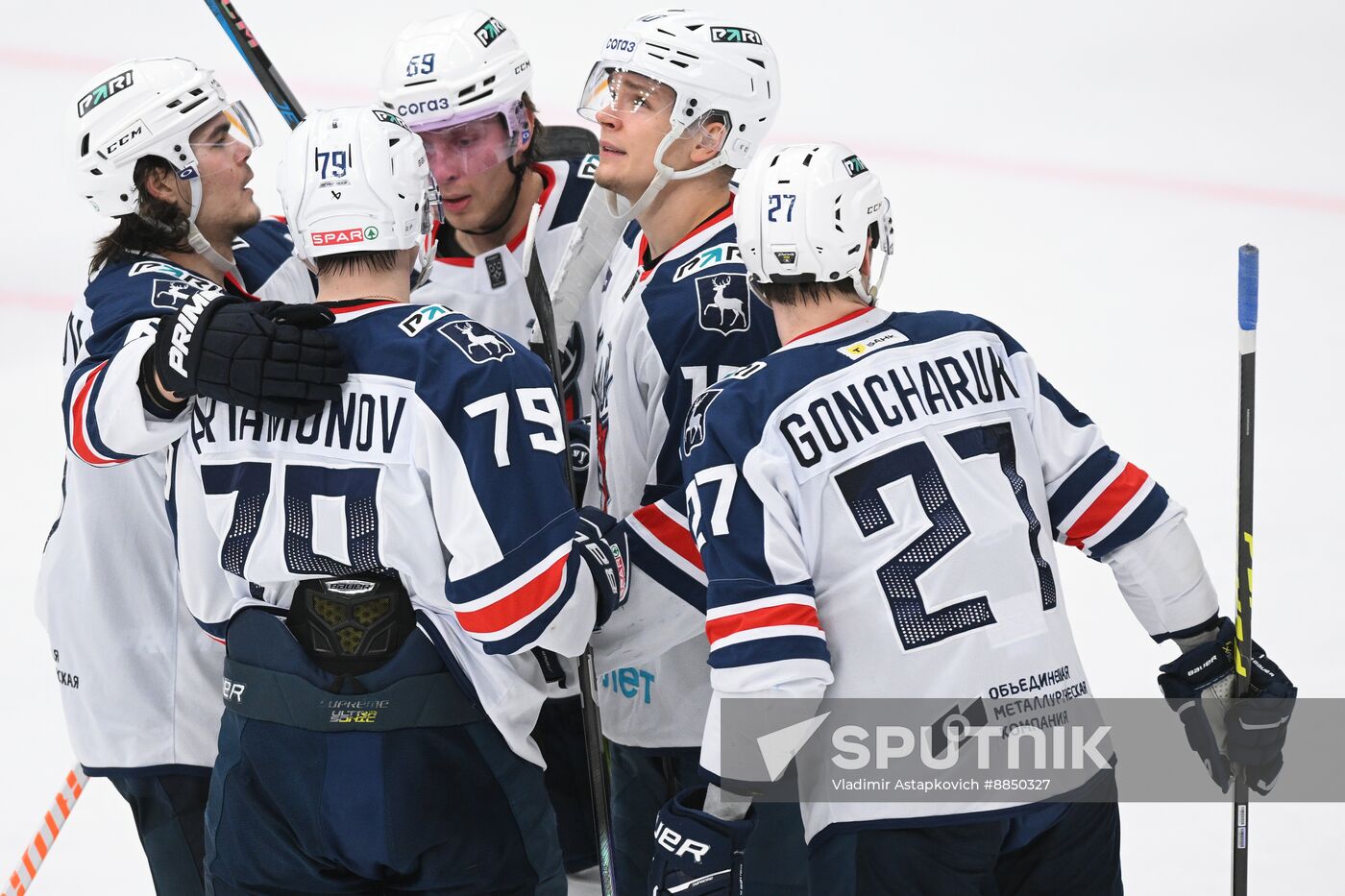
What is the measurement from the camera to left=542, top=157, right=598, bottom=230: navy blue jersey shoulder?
11.0ft

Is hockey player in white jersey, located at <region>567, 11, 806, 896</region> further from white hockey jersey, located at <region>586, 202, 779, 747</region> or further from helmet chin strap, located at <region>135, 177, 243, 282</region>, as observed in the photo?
helmet chin strap, located at <region>135, 177, 243, 282</region>

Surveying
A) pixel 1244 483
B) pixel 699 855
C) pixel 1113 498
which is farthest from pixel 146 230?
pixel 1244 483

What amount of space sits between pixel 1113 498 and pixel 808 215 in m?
0.63

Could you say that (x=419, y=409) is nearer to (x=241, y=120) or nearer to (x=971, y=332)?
(x=971, y=332)

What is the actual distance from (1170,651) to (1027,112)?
4.82 m

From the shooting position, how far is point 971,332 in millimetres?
2289

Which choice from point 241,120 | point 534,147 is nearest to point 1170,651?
point 534,147

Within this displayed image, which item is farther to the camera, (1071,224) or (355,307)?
(1071,224)

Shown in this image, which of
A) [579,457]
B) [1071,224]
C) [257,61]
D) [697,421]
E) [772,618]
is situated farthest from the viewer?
[1071,224]

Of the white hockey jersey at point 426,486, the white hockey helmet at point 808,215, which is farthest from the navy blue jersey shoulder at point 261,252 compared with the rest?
the white hockey helmet at point 808,215

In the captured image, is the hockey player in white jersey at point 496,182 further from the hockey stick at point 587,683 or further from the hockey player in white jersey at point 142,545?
the hockey player in white jersey at point 142,545

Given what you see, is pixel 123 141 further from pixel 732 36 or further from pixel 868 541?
pixel 868 541

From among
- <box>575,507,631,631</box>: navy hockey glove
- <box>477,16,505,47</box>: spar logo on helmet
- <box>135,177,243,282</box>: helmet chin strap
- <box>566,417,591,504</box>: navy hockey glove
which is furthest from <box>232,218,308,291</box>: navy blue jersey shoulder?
<box>575,507,631,631</box>: navy hockey glove

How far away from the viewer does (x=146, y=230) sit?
279 centimetres
